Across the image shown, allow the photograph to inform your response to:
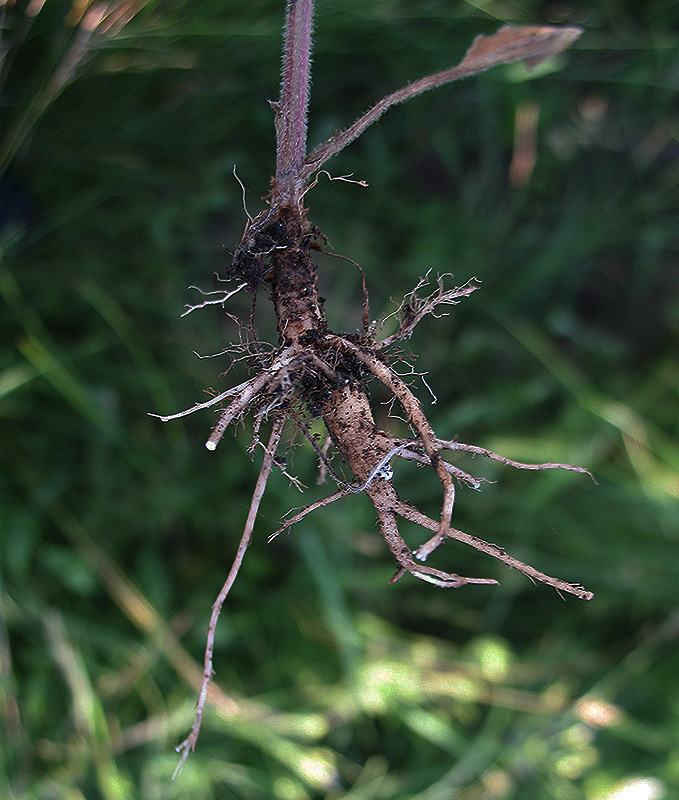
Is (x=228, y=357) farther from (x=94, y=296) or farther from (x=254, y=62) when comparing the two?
(x=254, y=62)

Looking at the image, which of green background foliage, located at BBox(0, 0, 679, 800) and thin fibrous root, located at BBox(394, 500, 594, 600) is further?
green background foliage, located at BBox(0, 0, 679, 800)

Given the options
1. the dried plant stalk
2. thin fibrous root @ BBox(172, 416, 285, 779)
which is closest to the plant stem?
the dried plant stalk

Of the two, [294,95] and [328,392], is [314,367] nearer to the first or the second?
[328,392]

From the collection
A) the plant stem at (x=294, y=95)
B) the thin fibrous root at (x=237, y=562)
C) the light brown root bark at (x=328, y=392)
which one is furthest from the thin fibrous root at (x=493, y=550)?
the plant stem at (x=294, y=95)

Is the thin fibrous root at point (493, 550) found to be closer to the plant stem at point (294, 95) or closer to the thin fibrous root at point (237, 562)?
the thin fibrous root at point (237, 562)

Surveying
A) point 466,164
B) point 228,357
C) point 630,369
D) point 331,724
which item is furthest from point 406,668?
point 466,164

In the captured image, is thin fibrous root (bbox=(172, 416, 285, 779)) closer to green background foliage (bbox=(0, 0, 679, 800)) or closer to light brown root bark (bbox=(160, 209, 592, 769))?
light brown root bark (bbox=(160, 209, 592, 769))
